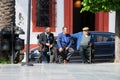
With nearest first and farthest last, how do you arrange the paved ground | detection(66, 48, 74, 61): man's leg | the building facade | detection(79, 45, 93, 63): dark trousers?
the paved ground → detection(79, 45, 93, 63): dark trousers → detection(66, 48, 74, 61): man's leg → the building facade

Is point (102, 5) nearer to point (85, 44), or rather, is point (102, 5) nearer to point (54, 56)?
point (85, 44)

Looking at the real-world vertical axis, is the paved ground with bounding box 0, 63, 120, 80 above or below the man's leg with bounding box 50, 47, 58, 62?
below

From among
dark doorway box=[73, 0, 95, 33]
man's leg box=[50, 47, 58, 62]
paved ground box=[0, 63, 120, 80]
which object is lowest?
paved ground box=[0, 63, 120, 80]

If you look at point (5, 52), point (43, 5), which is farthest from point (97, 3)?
point (43, 5)

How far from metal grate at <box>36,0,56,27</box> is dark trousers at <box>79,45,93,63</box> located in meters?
8.15

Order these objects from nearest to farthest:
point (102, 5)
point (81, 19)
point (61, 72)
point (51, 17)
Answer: point (61, 72) < point (102, 5) < point (51, 17) < point (81, 19)

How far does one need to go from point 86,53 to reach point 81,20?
982 centimetres

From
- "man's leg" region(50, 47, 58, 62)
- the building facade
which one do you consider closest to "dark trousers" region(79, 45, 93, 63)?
"man's leg" region(50, 47, 58, 62)

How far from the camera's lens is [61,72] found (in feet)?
51.2

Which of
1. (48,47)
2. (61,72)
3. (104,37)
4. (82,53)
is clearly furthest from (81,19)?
(61,72)

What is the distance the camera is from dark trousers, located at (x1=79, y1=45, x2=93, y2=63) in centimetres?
1914

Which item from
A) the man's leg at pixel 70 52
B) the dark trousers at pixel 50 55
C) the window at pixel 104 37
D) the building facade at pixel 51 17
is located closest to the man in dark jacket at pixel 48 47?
the dark trousers at pixel 50 55

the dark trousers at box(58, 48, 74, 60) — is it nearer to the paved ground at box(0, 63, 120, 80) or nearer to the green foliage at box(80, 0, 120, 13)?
the green foliage at box(80, 0, 120, 13)

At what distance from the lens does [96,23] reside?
91.7ft
